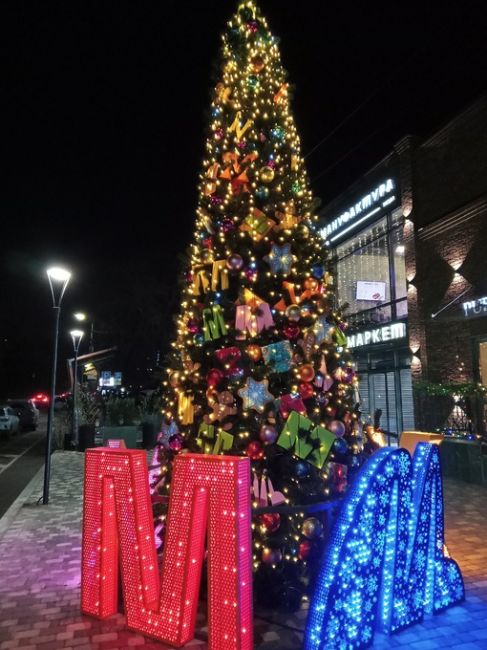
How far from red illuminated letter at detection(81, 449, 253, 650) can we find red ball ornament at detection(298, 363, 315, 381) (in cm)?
128

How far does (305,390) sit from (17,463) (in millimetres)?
12615

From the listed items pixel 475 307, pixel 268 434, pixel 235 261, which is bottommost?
pixel 268 434

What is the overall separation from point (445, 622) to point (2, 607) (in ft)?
12.3

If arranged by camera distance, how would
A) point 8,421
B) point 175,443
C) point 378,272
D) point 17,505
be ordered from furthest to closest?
point 8,421
point 378,272
point 17,505
point 175,443

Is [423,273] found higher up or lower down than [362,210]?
lower down

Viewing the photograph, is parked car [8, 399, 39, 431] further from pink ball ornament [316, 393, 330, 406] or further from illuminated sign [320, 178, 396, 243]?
pink ball ornament [316, 393, 330, 406]

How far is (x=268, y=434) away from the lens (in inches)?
169

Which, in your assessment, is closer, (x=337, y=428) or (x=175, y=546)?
(x=175, y=546)

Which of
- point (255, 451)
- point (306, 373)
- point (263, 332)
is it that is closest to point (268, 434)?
point (255, 451)

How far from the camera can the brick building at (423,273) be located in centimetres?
1218

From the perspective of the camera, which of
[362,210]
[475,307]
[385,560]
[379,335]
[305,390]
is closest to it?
[385,560]

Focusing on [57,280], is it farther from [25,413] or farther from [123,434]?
[25,413]

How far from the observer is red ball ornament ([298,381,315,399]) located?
4555 millimetres

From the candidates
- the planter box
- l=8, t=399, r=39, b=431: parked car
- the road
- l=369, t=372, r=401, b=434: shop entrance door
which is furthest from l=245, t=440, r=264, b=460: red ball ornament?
l=8, t=399, r=39, b=431: parked car
